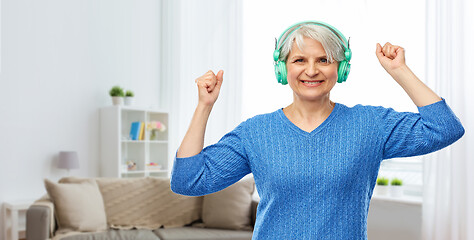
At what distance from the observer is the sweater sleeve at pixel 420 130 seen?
0.96m

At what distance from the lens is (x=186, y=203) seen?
3.76 m

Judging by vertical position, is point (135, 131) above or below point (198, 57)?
below

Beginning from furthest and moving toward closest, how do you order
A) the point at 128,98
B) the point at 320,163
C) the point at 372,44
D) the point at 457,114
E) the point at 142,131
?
the point at 142,131, the point at 128,98, the point at 372,44, the point at 457,114, the point at 320,163

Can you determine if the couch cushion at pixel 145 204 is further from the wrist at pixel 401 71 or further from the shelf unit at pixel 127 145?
the wrist at pixel 401 71

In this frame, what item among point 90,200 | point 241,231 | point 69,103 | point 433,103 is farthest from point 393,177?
point 69,103

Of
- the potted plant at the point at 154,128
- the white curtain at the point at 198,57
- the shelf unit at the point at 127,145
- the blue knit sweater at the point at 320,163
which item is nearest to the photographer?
the blue knit sweater at the point at 320,163

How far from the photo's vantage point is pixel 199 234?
3.44 metres

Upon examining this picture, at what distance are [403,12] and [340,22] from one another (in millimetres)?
532

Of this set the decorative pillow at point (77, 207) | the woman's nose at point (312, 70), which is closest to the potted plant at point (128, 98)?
the decorative pillow at point (77, 207)

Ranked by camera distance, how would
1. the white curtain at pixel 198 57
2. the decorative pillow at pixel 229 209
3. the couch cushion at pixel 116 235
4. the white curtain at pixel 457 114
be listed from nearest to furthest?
the white curtain at pixel 457 114 < the couch cushion at pixel 116 235 < the decorative pillow at pixel 229 209 < the white curtain at pixel 198 57

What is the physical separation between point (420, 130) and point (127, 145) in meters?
4.83

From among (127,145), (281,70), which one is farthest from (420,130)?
(127,145)

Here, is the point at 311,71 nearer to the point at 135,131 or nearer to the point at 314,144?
the point at 314,144

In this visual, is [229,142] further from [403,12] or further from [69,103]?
[69,103]
